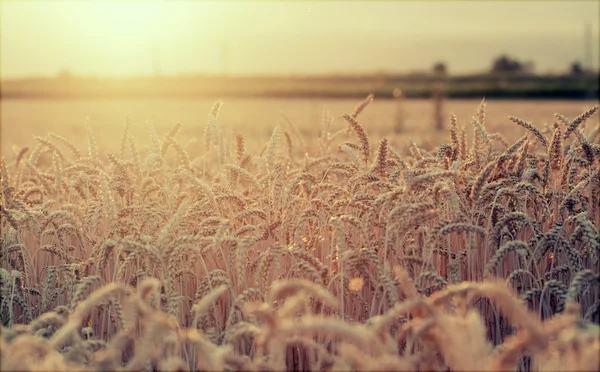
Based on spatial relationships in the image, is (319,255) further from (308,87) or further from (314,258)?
(308,87)

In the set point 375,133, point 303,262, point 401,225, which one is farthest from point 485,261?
point 375,133

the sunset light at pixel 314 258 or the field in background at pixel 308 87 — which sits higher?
the field in background at pixel 308 87

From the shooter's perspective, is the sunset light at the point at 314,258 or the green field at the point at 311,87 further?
the green field at the point at 311,87

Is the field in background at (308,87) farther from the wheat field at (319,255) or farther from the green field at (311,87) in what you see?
the wheat field at (319,255)

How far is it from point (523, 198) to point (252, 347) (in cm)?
152

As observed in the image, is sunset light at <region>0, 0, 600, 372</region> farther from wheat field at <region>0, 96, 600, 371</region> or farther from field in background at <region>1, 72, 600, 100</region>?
field in background at <region>1, 72, 600, 100</region>

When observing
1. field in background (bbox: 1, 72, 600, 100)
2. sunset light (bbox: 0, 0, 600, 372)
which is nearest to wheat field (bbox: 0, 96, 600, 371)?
sunset light (bbox: 0, 0, 600, 372)

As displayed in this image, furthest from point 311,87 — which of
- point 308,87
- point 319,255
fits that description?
point 319,255

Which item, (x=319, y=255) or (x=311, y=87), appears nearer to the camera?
(x=319, y=255)

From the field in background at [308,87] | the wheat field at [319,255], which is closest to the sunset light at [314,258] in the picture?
the wheat field at [319,255]

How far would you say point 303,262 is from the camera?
266 cm

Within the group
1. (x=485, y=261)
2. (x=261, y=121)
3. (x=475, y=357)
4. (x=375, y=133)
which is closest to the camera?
Result: (x=475, y=357)

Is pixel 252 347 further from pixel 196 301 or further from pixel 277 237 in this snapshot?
pixel 277 237

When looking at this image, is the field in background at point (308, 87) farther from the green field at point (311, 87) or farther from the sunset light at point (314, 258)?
the sunset light at point (314, 258)
